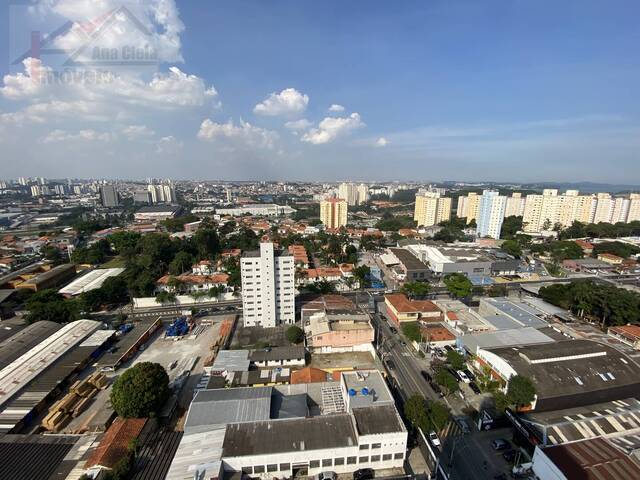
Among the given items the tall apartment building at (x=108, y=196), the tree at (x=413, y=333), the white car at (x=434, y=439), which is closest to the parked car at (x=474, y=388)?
the tree at (x=413, y=333)

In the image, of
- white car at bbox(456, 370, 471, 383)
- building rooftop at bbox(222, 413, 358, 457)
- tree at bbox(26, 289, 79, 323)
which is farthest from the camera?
tree at bbox(26, 289, 79, 323)

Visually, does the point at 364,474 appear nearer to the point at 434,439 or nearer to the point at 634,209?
the point at 434,439

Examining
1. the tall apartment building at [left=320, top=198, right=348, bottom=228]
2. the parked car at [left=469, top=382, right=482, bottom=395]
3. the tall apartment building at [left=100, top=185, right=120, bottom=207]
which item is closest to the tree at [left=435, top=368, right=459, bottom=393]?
the parked car at [left=469, top=382, right=482, bottom=395]

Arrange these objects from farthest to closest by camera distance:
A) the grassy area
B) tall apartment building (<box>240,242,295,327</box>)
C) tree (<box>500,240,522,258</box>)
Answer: tree (<box>500,240,522,258</box>), the grassy area, tall apartment building (<box>240,242,295,327</box>)

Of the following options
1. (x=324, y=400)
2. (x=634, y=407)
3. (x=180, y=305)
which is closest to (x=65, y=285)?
(x=180, y=305)

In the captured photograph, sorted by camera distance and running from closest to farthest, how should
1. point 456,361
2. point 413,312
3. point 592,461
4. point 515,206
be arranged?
point 592,461 < point 456,361 < point 413,312 < point 515,206

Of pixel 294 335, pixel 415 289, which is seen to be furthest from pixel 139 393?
pixel 415 289

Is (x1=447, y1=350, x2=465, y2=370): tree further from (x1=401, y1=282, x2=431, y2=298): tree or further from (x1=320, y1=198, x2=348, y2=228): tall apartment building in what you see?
(x1=320, y1=198, x2=348, y2=228): tall apartment building
